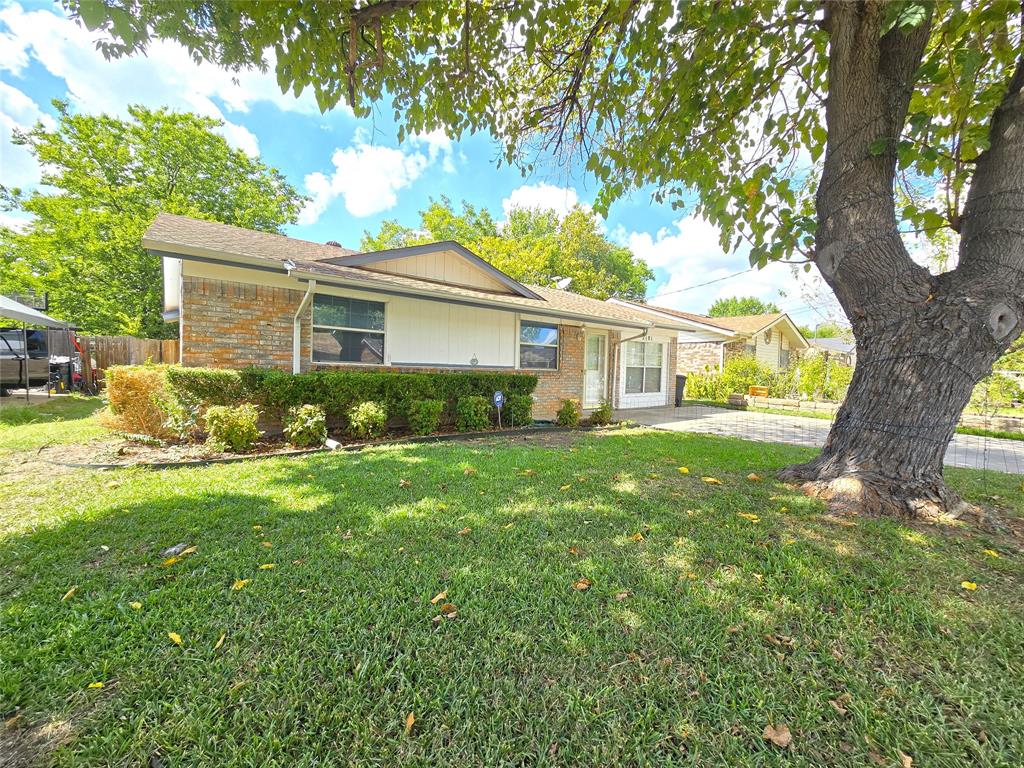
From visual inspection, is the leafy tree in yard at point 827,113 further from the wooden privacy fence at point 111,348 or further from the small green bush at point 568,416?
the wooden privacy fence at point 111,348

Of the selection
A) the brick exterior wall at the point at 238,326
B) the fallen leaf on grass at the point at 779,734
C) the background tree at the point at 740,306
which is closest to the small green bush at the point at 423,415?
the brick exterior wall at the point at 238,326

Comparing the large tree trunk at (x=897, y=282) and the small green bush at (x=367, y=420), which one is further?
the small green bush at (x=367, y=420)

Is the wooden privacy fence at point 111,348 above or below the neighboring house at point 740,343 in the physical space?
below

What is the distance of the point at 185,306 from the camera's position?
646 centimetres

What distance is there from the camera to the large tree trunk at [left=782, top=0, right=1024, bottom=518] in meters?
3.13

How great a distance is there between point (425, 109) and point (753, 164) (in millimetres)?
3981

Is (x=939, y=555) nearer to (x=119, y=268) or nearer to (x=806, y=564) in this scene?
(x=806, y=564)

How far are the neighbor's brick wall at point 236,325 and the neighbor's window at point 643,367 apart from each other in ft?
33.5

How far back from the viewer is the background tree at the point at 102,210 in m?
16.9

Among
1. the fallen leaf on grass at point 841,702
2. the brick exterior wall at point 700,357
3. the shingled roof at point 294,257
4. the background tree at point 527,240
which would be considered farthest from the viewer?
the background tree at point 527,240

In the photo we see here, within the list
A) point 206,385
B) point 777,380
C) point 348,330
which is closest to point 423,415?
point 348,330

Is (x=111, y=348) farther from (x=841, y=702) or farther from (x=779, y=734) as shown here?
(x=841, y=702)

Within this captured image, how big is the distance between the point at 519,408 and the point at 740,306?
59381mm

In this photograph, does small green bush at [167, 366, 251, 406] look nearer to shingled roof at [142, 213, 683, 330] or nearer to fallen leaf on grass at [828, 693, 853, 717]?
shingled roof at [142, 213, 683, 330]
